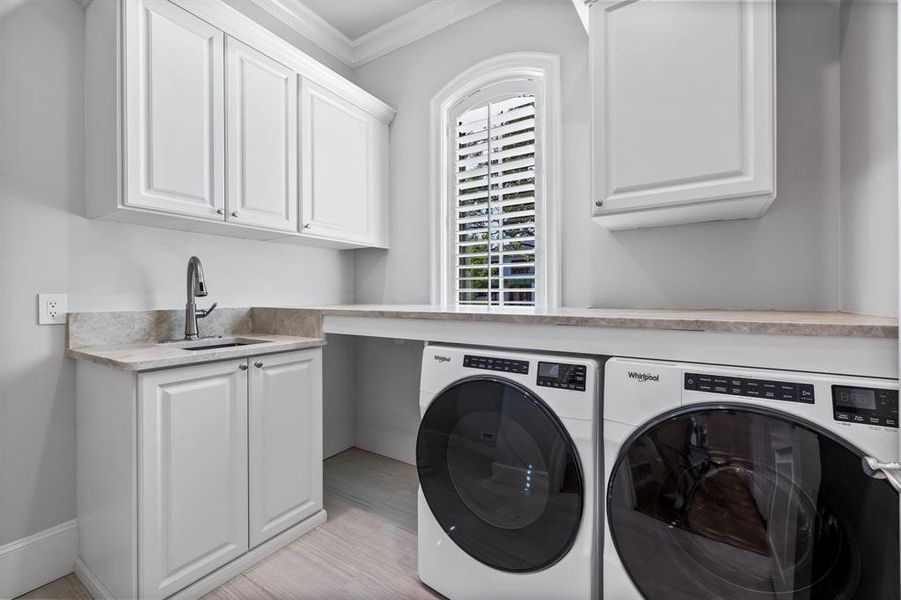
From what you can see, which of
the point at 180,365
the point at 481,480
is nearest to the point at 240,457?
the point at 180,365

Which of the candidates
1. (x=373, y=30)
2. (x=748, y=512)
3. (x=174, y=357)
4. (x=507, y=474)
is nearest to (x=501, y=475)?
(x=507, y=474)

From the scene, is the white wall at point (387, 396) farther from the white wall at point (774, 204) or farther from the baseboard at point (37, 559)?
the baseboard at point (37, 559)

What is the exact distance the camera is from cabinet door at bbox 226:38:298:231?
6.18 ft

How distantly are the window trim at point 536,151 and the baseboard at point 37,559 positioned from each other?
1.98 metres

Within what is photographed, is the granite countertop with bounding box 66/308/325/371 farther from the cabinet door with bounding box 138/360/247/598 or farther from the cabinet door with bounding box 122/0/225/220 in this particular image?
the cabinet door with bounding box 122/0/225/220

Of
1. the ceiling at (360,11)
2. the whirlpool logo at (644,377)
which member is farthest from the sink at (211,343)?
the ceiling at (360,11)

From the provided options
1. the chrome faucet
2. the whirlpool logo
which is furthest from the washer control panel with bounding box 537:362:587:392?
the chrome faucet

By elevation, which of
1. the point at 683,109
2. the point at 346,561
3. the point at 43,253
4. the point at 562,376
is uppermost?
the point at 683,109

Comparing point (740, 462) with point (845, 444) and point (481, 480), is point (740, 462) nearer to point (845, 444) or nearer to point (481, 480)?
point (845, 444)

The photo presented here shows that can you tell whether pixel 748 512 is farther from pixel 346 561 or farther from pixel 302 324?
pixel 302 324

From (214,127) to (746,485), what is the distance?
2283 millimetres

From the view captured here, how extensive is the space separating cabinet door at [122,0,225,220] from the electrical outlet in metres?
0.51

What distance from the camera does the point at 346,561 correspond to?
167 cm

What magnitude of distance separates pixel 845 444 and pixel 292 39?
311cm
